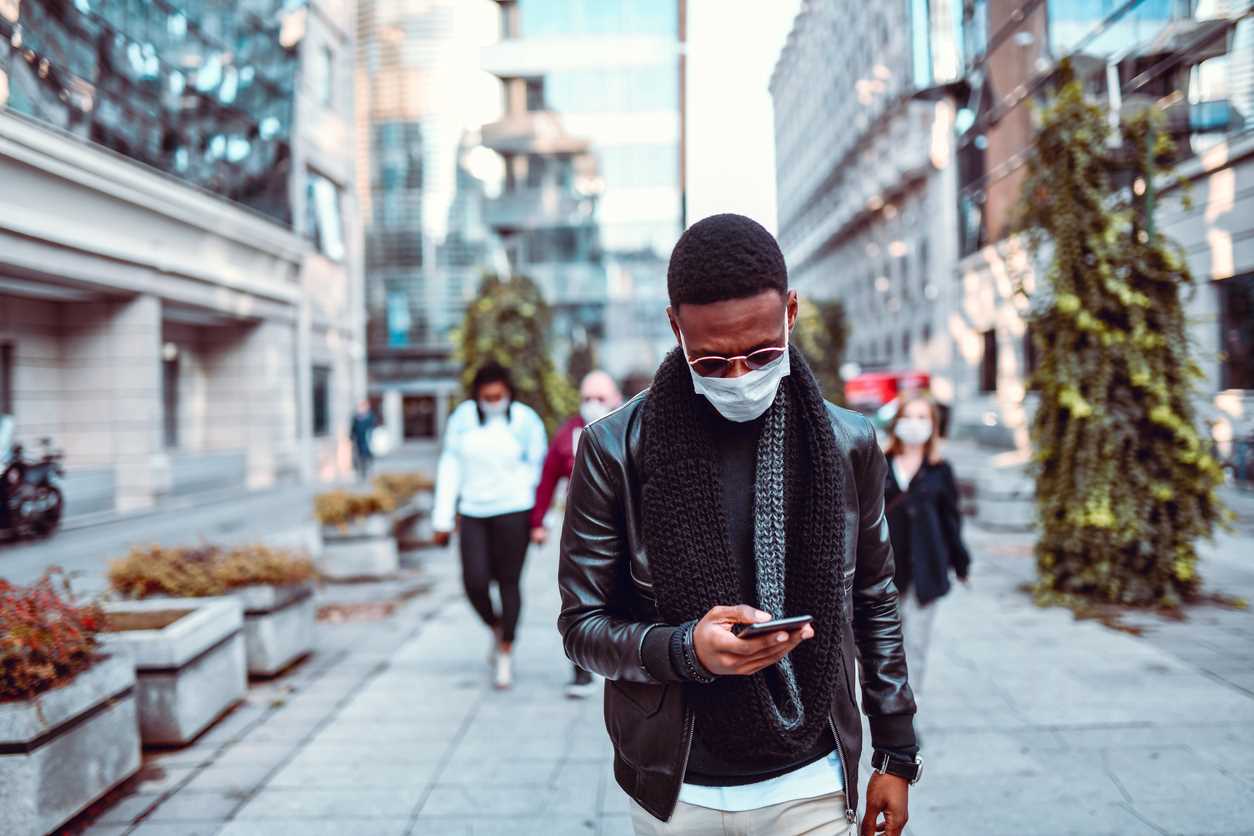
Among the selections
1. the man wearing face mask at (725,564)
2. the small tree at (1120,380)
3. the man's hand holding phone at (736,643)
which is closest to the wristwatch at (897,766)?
the man wearing face mask at (725,564)

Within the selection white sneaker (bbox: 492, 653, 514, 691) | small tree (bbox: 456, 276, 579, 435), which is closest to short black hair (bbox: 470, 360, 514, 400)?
white sneaker (bbox: 492, 653, 514, 691)

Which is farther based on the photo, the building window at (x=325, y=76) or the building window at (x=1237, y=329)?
the building window at (x=325, y=76)

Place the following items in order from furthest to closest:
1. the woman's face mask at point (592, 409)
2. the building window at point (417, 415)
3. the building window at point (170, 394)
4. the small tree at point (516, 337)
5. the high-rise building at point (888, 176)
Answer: the building window at point (417, 415)
the high-rise building at point (888, 176)
the building window at point (170, 394)
the small tree at point (516, 337)
the woman's face mask at point (592, 409)

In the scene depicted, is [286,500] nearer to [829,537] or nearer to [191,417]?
[191,417]

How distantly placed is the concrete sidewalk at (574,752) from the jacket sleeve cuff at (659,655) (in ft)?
7.61

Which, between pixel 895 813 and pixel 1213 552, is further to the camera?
pixel 1213 552

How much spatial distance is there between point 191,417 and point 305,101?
29.5ft

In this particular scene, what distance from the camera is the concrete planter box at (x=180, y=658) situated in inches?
179

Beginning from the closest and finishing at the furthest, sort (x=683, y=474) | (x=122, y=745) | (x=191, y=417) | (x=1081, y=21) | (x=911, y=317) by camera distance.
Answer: (x=683, y=474) < (x=122, y=745) < (x=1081, y=21) < (x=191, y=417) < (x=911, y=317)

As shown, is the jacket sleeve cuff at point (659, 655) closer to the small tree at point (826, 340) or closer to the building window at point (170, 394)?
the building window at point (170, 394)

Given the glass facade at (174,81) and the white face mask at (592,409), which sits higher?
the glass facade at (174,81)

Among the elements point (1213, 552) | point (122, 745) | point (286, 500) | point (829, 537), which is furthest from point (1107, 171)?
point (286, 500)

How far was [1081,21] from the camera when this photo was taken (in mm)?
18859

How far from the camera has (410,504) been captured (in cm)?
1184
